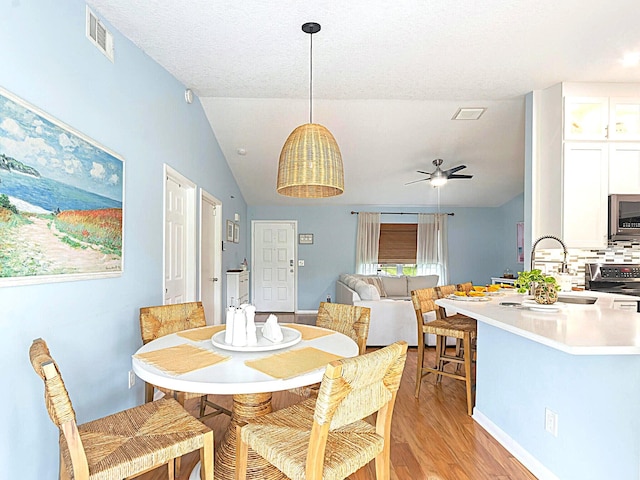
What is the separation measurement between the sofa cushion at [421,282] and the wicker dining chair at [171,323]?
4.72m

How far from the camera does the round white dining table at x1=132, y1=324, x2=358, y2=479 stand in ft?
4.74

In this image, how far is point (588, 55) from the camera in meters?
3.11

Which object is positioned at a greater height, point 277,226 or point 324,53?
point 324,53

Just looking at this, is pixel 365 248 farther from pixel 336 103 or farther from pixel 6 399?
pixel 6 399

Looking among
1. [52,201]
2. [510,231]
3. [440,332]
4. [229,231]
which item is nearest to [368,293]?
[440,332]

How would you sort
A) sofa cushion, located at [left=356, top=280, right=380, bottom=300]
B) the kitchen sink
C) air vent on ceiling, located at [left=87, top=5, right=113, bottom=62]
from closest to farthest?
air vent on ceiling, located at [left=87, top=5, right=113, bottom=62]
the kitchen sink
sofa cushion, located at [left=356, top=280, right=380, bottom=300]

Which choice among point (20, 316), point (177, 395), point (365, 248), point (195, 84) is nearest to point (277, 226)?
point (365, 248)

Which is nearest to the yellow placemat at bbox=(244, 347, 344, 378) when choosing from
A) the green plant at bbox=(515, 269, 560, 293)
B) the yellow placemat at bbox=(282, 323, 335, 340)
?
the yellow placemat at bbox=(282, 323, 335, 340)

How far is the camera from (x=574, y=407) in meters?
1.91

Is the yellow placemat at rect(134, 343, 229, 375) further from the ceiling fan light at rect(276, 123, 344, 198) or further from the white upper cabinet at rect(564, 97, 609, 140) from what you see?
the white upper cabinet at rect(564, 97, 609, 140)

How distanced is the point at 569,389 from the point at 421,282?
193 inches

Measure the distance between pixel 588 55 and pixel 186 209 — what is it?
377 cm

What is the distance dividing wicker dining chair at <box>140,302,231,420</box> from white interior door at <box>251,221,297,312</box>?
4.94 m

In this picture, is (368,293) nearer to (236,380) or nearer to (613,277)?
(613,277)
